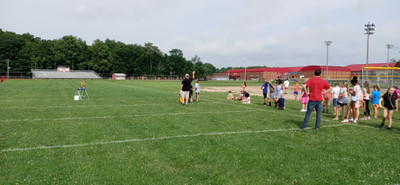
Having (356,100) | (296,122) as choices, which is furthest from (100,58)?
(356,100)

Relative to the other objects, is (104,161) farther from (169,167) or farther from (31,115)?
(31,115)

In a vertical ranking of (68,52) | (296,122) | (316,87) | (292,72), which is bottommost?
(296,122)

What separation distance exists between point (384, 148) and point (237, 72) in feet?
489

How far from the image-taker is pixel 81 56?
99000mm

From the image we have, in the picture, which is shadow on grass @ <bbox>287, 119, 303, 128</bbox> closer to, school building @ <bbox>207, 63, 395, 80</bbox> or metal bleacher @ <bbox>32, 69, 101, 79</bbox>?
school building @ <bbox>207, 63, 395, 80</bbox>

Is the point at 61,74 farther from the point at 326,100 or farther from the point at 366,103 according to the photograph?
the point at 366,103

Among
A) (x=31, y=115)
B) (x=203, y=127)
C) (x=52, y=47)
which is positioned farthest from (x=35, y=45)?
(x=203, y=127)

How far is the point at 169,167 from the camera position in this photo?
5344 mm

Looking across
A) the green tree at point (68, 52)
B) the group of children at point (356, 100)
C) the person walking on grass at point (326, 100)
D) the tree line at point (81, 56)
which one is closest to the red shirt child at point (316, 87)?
the group of children at point (356, 100)

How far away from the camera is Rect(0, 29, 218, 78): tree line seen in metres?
89.9

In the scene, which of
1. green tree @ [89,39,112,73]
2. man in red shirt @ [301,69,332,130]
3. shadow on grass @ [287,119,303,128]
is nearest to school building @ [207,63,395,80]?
green tree @ [89,39,112,73]

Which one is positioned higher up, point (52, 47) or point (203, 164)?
point (52, 47)

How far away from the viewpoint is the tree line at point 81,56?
89875mm

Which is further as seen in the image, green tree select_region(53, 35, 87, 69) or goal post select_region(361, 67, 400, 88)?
green tree select_region(53, 35, 87, 69)
